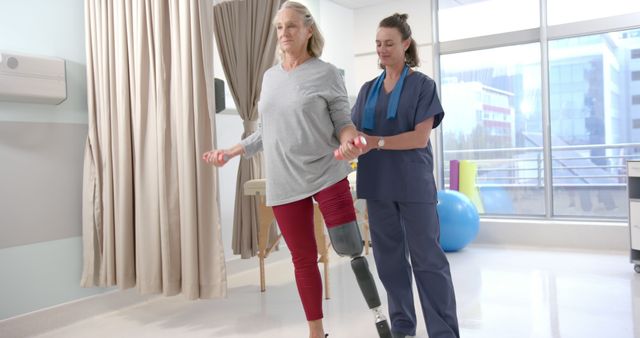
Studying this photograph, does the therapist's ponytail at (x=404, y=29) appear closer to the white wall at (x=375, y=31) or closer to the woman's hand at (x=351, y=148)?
the woman's hand at (x=351, y=148)

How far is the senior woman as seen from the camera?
5.75 feet

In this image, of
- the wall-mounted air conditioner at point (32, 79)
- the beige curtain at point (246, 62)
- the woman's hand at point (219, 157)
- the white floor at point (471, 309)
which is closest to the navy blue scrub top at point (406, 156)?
the woman's hand at point (219, 157)

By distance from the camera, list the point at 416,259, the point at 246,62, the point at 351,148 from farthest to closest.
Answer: the point at 246,62
the point at 416,259
the point at 351,148

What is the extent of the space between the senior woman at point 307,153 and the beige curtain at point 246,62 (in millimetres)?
1440

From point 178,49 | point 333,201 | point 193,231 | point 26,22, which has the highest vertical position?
point 26,22

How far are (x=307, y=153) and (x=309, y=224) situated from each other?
0.90ft

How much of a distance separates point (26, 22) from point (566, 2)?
4.56 meters

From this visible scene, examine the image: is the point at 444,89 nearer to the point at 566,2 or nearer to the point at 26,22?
the point at 566,2

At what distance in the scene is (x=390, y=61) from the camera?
2.05m

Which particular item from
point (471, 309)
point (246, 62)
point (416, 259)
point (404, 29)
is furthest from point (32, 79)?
point (471, 309)

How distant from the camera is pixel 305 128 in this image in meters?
1.75

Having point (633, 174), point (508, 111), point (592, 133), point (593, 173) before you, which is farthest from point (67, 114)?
point (593, 173)

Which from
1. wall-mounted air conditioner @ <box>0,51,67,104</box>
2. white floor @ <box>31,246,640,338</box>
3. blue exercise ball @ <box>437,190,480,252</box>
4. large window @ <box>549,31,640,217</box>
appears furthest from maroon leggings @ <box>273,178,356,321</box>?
large window @ <box>549,31,640,217</box>

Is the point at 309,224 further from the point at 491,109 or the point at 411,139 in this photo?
the point at 491,109
